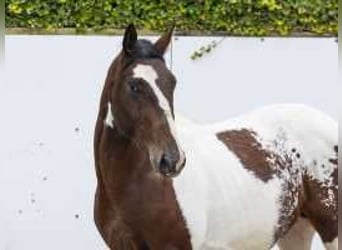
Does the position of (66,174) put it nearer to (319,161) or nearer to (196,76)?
(196,76)

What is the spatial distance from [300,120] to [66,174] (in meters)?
1.20

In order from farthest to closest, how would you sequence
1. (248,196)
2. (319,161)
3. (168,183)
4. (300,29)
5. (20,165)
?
(300,29)
(20,165)
(319,161)
(248,196)
(168,183)

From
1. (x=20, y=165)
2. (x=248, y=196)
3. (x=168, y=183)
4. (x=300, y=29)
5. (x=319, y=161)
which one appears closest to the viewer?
(x=168, y=183)

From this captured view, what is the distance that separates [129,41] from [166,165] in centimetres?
48

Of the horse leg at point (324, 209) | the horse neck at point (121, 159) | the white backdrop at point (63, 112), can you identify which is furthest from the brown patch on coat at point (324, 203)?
the horse neck at point (121, 159)

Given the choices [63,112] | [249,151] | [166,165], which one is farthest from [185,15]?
[166,165]

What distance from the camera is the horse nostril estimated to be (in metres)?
2.90

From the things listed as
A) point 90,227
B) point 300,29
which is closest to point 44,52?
point 90,227

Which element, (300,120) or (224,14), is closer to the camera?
(300,120)

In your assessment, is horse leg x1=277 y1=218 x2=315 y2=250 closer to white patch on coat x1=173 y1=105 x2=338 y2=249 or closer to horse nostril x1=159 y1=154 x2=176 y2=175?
white patch on coat x1=173 y1=105 x2=338 y2=249

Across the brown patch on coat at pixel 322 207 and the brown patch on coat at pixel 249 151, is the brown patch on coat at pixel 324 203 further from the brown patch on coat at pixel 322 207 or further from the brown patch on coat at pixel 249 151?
the brown patch on coat at pixel 249 151

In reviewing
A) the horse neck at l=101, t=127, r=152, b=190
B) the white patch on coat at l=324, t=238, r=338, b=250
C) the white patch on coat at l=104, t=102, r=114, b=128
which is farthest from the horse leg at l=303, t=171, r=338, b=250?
the white patch on coat at l=104, t=102, r=114, b=128

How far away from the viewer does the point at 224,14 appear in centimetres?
463

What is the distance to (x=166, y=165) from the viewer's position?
2.91m
